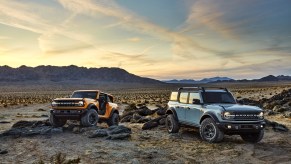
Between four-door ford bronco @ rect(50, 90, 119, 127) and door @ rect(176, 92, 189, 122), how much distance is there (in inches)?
174

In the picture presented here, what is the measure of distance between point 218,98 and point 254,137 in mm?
2182

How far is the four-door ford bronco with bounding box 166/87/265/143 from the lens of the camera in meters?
14.2

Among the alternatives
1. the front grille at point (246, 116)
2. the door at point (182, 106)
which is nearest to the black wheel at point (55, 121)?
the door at point (182, 106)

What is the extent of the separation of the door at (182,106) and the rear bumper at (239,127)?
2.84 metres

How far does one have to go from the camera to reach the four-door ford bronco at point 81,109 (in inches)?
726

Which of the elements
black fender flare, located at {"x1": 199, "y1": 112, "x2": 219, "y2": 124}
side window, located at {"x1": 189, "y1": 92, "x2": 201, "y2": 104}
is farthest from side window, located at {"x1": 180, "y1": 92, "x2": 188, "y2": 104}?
black fender flare, located at {"x1": 199, "y1": 112, "x2": 219, "y2": 124}

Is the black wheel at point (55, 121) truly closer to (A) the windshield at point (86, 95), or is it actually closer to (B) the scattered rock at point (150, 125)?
(A) the windshield at point (86, 95)

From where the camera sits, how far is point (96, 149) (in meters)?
13.6

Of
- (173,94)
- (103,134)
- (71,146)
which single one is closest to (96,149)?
(71,146)

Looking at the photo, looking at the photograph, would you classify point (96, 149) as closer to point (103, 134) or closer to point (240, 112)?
point (103, 134)

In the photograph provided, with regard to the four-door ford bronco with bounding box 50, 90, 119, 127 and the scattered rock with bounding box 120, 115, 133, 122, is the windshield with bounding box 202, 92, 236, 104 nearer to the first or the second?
the four-door ford bronco with bounding box 50, 90, 119, 127

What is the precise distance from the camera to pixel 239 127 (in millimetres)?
14109

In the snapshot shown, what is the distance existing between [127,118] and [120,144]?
1116 centimetres

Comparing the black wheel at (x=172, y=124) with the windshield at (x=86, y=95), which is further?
the windshield at (x=86, y=95)
